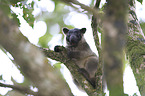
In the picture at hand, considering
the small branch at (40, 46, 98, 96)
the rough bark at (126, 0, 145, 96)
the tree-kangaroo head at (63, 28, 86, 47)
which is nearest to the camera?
the rough bark at (126, 0, 145, 96)

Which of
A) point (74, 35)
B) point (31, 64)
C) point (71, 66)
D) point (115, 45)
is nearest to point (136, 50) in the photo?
point (71, 66)

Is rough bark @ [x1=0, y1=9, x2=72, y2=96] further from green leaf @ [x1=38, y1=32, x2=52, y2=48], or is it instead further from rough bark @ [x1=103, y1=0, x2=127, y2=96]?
green leaf @ [x1=38, y1=32, x2=52, y2=48]

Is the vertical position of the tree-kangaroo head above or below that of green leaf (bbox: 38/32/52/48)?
above

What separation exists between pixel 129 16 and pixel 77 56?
2.51m

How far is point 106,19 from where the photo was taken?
1.39 meters

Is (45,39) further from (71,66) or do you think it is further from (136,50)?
(136,50)

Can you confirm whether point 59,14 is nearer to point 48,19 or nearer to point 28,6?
point 48,19

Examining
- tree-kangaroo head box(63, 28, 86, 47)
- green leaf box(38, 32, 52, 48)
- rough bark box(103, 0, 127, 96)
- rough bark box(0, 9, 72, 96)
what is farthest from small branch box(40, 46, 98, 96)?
rough bark box(103, 0, 127, 96)

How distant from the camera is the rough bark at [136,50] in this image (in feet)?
11.7

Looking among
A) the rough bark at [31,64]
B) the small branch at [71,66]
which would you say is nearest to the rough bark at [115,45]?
the rough bark at [31,64]

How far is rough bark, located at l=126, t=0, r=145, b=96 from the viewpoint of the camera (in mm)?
3562

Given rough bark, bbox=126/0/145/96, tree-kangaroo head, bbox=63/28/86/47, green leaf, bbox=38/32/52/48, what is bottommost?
rough bark, bbox=126/0/145/96

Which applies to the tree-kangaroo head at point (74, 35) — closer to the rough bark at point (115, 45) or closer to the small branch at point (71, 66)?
the small branch at point (71, 66)

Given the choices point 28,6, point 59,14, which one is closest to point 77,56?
point 59,14
